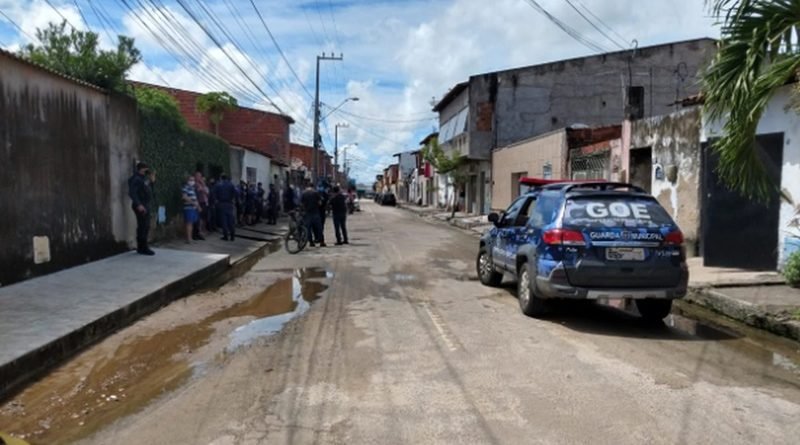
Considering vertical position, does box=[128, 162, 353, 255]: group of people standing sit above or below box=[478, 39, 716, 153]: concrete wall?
below

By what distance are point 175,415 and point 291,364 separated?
148cm

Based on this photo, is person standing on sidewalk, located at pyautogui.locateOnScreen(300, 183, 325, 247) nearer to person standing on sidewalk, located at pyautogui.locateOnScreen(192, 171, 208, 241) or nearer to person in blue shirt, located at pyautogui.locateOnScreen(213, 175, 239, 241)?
person in blue shirt, located at pyautogui.locateOnScreen(213, 175, 239, 241)

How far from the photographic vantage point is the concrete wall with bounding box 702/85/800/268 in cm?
1088

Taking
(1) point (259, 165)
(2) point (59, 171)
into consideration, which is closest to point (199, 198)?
(2) point (59, 171)

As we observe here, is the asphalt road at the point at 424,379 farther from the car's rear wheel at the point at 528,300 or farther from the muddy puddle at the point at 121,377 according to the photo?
the car's rear wheel at the point at 528,300

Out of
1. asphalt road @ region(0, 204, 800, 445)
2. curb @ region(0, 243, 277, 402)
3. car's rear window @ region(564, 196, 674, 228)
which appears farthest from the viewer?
car's rear window @ region(564, 196, 674, 228)

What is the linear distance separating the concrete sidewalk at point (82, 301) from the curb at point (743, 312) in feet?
25.4

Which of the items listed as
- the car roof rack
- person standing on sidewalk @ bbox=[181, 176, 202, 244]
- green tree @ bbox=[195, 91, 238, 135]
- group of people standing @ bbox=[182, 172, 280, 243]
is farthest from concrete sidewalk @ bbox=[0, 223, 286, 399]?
green tree @ bbox=[195, 91, 238, 135]

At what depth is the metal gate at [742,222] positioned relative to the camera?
450 inches

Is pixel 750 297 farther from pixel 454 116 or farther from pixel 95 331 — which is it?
pixel 454 116

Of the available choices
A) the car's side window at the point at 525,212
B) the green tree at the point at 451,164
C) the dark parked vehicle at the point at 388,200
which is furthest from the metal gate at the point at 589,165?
the dark parked vehicle at the point at 388,200

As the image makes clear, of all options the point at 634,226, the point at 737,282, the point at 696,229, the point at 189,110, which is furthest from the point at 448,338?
the point at 189,110

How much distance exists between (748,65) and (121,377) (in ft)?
23.2

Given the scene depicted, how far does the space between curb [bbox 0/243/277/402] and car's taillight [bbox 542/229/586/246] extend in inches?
205
